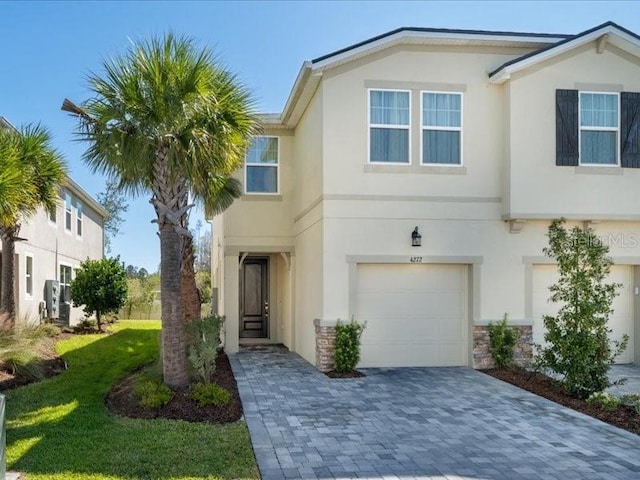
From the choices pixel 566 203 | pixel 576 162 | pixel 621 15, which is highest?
pixel 621 15

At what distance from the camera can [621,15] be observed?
14125 mm

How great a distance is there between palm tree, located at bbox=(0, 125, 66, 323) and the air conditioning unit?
456 centimetres

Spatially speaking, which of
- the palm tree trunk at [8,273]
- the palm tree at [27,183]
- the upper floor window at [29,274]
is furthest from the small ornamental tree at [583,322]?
the upper floor window at [29,274]

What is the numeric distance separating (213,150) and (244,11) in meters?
6.02

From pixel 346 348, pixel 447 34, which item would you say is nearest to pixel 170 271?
pixel 346 348

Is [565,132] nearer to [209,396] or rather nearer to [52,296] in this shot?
[209,396]

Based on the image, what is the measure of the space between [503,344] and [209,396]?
21.1ft

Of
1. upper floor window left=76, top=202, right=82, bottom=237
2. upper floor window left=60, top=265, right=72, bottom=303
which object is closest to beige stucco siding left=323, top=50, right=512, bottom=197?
upper floor window left=60, top=265, right=72, bottom=303

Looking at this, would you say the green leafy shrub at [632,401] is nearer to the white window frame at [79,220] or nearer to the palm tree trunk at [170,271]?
the palm tree trunk at [170,271]

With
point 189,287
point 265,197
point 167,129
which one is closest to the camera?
point 167,129

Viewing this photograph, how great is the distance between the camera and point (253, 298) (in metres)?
18.5

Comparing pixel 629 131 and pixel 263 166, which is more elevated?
pixel 629 131

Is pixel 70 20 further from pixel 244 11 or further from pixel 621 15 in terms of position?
pixel 621 15

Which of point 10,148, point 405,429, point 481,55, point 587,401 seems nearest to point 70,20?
point 10,148
